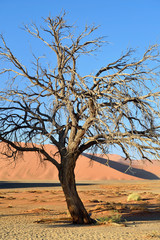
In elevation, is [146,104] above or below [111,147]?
above

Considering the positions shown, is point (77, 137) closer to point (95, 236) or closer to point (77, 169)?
point (95, 236)

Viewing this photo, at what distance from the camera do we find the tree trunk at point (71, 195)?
38.7 feet

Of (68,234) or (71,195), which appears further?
(71,195)

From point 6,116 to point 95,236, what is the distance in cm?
558

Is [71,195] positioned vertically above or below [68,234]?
above

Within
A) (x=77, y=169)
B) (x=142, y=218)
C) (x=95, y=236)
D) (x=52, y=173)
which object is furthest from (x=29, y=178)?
(x=95, y=236)

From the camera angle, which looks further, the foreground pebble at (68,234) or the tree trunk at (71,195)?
the tree trunk at (71,195)

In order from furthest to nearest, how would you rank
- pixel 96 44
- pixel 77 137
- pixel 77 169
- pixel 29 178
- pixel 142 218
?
pixel 77 169, pixel 29 178, pixel 142 218, pixel 96 44, pixel 77 137

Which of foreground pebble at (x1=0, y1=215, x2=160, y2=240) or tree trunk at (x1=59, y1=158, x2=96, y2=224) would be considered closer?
foreground pebble at (x1=0, y1=215, x2=160, y2=240)

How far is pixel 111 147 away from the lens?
35.1 ft

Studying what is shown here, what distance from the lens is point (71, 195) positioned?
38.8 feet

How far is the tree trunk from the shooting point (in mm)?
11789

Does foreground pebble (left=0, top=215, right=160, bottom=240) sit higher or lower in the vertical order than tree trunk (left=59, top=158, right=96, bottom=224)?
lower

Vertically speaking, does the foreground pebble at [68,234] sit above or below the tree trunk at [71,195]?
below
